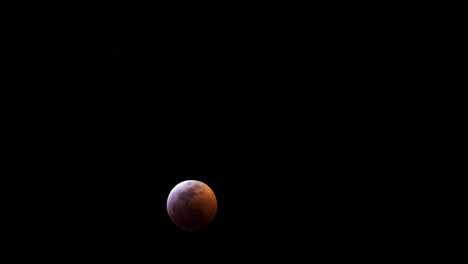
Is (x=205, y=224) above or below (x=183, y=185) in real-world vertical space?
below

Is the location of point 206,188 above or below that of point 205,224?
above

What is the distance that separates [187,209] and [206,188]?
0.84 ft

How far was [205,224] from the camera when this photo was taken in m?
3.27

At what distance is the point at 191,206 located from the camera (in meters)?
3.16

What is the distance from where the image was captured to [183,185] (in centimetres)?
329

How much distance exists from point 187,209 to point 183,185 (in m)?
0.23

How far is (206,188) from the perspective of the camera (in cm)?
331

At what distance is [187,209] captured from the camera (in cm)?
315

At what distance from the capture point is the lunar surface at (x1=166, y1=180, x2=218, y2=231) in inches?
124

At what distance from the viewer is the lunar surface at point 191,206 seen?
3.16 m

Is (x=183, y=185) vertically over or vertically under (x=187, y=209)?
over

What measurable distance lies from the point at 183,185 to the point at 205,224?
0.37 m
